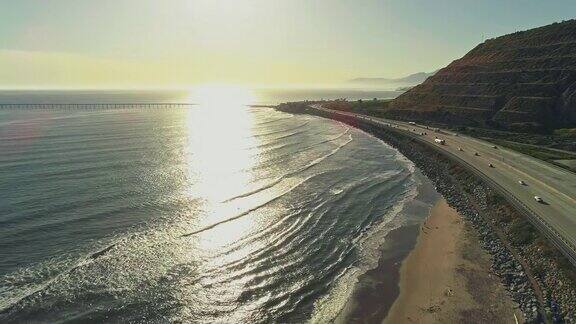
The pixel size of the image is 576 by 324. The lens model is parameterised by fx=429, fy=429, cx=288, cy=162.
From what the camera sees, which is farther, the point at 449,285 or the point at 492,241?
the point at 492,241

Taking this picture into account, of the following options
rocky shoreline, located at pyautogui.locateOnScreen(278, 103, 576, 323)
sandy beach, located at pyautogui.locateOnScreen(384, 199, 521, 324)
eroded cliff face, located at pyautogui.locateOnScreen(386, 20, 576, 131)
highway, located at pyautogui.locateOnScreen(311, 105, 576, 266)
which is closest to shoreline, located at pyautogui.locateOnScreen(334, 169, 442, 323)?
sandy beach, located at pyautogui.locateOnScreen(384, 199, 521, 324)

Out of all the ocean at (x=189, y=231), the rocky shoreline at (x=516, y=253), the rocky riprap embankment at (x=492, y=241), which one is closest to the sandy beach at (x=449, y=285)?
the rocky riprap embankment at (x=492, y=241)

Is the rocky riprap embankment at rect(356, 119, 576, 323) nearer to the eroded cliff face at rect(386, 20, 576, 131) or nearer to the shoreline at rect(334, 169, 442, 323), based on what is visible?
the shoreline at rect(334, 169, 442, 323)

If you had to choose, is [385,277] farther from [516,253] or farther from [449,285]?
[516,253]

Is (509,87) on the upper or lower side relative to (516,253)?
upper

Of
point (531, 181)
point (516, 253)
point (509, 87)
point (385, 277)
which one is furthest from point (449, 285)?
point (509, 87)

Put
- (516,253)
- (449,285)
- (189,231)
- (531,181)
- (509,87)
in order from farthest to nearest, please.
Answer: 1. (509,87)
2. (531,181)
3. (189,231)
4. (516,253)
5. (449,285)

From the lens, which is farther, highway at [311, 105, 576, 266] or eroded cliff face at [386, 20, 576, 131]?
eroded cliff face at [386, 20, 576, 131]
